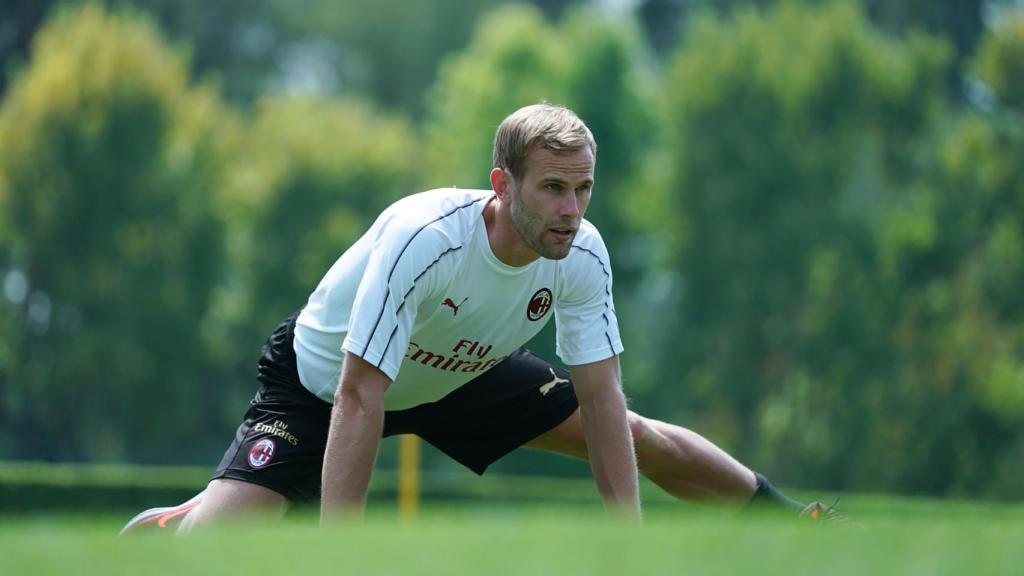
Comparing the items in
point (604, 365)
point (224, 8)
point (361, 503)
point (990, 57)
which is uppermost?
point (224, 8)

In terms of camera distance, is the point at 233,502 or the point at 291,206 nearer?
the point at 233,502

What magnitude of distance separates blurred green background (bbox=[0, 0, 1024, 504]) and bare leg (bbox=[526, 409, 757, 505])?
1522 cm

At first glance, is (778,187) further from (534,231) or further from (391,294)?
(391,294)

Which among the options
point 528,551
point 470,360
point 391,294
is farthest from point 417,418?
point 528,551

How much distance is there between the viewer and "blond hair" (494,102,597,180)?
5.37 metres

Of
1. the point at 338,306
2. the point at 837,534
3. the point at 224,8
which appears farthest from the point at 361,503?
the point at 224,8

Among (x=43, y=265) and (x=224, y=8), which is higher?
(x=224, y=8)

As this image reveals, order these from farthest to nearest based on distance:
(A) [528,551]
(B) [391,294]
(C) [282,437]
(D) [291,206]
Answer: (D) [291,206] → (C) [282,437] → (B) [391,294] → (A) [528,551]

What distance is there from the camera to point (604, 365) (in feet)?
19.4

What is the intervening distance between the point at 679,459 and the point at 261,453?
171 centimetres

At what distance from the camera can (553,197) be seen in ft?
17.7

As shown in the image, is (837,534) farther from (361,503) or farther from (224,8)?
(224,8)

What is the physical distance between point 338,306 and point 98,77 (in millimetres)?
25069

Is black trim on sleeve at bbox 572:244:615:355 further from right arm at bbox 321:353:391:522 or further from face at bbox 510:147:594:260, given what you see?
right arm at bbox 321:353:391:522
